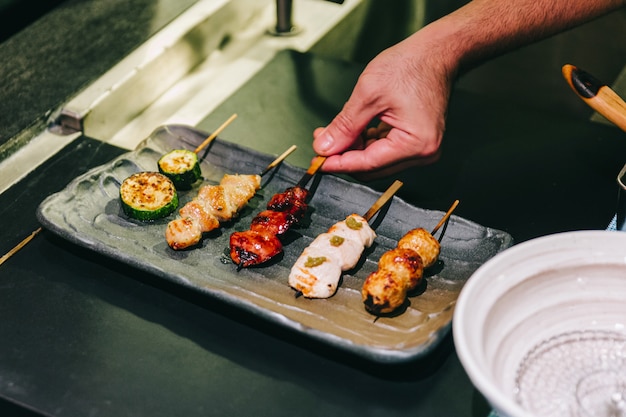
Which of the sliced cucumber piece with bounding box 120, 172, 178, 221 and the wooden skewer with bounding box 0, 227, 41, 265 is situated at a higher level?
the sliced cucumber piece with bounding box 120, 172, 178, 221

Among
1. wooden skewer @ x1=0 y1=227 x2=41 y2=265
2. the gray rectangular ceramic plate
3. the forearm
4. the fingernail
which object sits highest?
the forearm

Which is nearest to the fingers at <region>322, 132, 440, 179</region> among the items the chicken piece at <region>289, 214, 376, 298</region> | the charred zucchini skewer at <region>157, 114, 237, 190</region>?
the chicken piece at <region>289, 214, 376, 298</region>

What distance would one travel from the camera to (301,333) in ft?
6.87

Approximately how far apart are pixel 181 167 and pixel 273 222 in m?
0.49

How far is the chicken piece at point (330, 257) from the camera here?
2.31m

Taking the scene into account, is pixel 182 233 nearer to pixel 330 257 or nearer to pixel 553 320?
pixel 330 257

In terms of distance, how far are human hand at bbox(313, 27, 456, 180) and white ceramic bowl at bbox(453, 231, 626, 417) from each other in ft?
3.05

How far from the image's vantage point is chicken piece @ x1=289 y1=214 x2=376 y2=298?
231 cm

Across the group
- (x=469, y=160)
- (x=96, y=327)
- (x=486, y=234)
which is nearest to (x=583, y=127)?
(x=469, y=160)

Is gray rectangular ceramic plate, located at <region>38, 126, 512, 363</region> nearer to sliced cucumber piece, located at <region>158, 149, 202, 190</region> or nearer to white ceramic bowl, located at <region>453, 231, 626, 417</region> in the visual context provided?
sliced cucumber piece, located at <region>158, 149, 202, 190</region>

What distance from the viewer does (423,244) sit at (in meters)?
2.40

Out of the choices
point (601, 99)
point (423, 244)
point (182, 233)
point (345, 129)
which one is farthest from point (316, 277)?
point (601, 99)

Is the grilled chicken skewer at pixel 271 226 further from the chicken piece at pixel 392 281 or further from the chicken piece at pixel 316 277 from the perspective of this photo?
the chicken piece at pixel 392 281

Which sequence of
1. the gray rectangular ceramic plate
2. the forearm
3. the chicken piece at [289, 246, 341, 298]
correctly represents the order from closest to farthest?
the gray rectangular ceramic plate < the chicken piece at [289, 246, 341, 298] < the forearm
